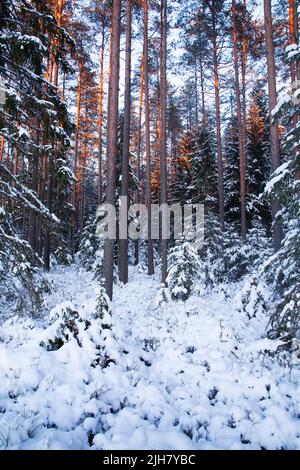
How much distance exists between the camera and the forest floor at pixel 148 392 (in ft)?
10.4

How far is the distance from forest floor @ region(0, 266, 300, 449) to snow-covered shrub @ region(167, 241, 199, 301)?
11.0ft

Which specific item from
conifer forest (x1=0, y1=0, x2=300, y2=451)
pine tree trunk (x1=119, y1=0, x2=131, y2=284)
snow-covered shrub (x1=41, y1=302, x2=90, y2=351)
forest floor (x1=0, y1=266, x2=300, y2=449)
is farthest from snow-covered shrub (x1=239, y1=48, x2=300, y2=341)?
pine tree trunk (x1=119, y1=0, x2=131, y2=284)

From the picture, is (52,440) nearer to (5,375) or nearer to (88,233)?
(5,375)

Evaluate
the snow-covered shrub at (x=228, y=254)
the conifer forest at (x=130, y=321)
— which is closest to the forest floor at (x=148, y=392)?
the conifer forest at (x=130, y=321)

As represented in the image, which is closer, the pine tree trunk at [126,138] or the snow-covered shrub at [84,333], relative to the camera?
the snow-covered shrub at [84,333]

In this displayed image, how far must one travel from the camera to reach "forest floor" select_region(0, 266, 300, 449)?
3178 millimetres

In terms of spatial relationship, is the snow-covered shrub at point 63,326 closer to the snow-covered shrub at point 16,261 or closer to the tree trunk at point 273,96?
the snow-covered shrub at point 16,261

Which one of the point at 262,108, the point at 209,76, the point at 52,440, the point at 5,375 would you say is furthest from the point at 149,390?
the point at 262,108

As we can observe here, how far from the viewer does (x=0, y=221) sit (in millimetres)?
6242

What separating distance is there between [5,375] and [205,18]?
60.4 ft

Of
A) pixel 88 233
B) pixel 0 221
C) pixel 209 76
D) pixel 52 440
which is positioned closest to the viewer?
pixel 52 440

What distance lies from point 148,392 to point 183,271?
6.12 metres

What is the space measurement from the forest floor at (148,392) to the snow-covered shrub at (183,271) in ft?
11.0

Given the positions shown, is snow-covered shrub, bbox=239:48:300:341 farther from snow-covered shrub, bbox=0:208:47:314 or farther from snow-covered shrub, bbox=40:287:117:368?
snow-covered shrub, bbox=0:208:47:314
